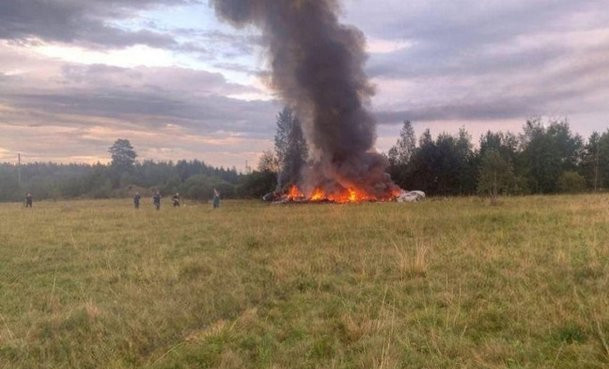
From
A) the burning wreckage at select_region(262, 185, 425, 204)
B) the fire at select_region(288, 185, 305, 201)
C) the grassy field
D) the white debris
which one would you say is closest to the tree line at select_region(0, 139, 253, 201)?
the fire at select_region(288, 185, 305, 201)

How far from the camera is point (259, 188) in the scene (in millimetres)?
76062

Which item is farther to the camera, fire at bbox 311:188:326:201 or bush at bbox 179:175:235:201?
bush at bbox 179:175:235:201

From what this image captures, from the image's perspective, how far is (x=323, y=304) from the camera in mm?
8633

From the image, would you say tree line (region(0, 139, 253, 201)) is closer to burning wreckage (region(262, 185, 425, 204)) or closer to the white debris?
burning wreckage (region(262, 185, 425, 204))

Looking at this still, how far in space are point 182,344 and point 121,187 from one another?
10574cm

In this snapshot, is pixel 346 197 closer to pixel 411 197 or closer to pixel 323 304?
pixel 411 197

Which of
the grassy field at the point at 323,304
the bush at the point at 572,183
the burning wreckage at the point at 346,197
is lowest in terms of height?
the grassy field at the point at 323,304

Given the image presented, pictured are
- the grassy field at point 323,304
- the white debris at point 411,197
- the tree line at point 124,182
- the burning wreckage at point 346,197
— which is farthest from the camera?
the tree line at point 124,182

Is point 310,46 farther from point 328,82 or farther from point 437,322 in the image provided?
point 437,322

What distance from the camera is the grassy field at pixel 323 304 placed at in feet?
20.7

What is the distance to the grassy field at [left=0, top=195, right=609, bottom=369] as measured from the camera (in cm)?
→ 632

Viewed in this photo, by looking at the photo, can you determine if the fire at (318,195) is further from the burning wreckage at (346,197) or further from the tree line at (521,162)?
the tree line at (521,162)

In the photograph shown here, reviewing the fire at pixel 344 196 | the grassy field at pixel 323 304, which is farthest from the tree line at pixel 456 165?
the grassy field at pixel 323 304

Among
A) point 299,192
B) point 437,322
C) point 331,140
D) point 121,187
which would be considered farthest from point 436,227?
point 121,187
